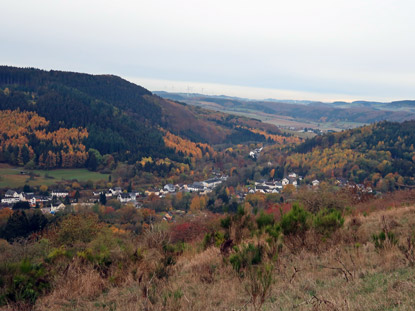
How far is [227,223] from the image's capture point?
873cm

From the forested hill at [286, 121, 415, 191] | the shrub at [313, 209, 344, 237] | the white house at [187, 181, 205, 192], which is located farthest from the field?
the shrub at [313, 209, 344, 237]

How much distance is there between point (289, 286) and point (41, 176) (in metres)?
60.0

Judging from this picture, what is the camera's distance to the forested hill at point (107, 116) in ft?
256

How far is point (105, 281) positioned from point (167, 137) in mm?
96644

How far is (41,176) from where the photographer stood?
5525cm

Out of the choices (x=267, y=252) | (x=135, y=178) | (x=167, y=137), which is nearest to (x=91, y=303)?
(x=267, y=252)

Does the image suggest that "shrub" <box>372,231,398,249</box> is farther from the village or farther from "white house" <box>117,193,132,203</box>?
"white house" <box>117,193,132,203</box>

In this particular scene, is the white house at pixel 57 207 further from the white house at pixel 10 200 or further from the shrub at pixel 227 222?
the shrub at pixel 227 222

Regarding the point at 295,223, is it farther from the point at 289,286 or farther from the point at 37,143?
the point at 37,143

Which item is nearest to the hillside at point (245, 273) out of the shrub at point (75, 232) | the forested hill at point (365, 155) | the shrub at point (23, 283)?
the shrub at point (23, 283)

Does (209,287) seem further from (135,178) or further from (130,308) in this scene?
(135,178)

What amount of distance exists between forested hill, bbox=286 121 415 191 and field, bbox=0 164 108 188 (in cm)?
4469

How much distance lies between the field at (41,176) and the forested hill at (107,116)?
15.0 feet

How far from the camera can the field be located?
159ft
